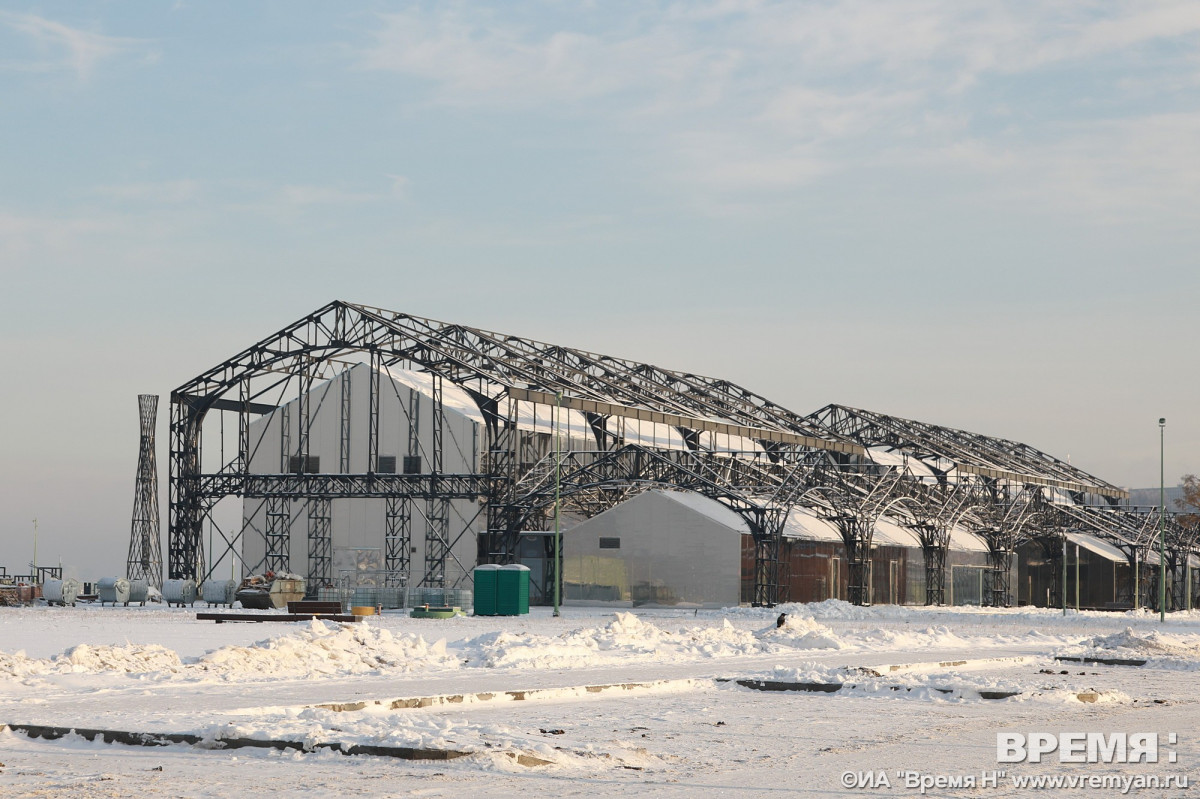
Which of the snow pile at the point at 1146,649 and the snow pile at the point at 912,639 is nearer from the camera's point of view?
the snow pile at the point at 1146,649

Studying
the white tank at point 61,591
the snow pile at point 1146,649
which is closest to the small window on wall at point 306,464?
the white tank at point 61,591

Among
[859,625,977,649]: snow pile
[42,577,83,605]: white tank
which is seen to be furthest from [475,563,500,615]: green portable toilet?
[42,577,83,605]: white tank

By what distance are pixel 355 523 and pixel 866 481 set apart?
27015mm

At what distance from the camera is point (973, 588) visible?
270 ft

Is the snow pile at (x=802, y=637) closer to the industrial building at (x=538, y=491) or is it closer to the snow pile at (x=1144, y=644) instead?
the snow pile at (x=1144, y=644)

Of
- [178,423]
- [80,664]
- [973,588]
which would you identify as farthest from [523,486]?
[80,664]

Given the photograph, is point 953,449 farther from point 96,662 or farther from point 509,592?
point 96,662

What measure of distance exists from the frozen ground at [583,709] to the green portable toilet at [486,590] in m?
17.4

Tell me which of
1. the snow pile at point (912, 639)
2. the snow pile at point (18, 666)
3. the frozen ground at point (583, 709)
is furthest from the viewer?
the snow pile at point (912, 639)

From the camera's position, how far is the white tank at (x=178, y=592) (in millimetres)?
68500

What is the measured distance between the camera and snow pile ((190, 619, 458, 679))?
86.4 feet

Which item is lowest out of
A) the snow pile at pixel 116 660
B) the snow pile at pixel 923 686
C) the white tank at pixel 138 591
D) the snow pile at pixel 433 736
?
the white tank at pixel 138 591

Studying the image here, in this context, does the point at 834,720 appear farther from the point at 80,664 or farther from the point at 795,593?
the point at 795,593

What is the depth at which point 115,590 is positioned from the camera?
2704 inches
